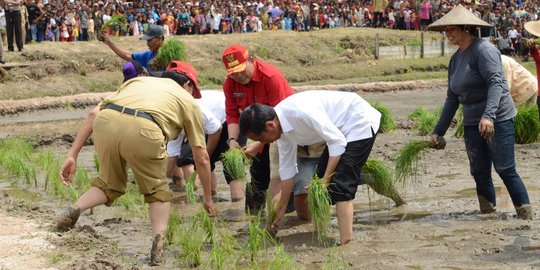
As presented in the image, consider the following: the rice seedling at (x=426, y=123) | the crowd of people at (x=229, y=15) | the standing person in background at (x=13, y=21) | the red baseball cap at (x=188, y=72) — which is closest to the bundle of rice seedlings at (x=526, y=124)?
the rice seedling at (x=426, y=123)

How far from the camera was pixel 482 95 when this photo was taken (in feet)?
24.8

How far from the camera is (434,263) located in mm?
6477

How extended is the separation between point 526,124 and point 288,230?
16.1 ft

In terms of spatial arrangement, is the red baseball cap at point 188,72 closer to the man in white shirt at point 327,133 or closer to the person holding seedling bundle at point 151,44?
the man in white shirt at point 327,133

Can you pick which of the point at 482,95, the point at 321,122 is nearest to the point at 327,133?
the point at 321,122

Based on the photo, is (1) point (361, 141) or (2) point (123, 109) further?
(1) point (361, 141)

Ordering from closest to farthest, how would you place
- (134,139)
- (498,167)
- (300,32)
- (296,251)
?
(134,139), (296,251), (498,167), (300,32)

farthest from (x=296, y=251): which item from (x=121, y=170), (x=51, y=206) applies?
(x=51, y=206)

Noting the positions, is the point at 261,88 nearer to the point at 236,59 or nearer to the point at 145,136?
the point at 236,59

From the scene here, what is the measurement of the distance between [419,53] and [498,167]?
2487cm

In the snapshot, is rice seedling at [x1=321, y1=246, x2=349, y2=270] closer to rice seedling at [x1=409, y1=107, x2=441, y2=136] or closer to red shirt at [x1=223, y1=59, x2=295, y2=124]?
red shirt at [x1=223, y1=59, x2=295, y2=124]

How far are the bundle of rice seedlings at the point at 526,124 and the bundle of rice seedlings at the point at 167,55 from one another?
4.11 metres

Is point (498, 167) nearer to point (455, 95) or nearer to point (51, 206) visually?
point (455, 95)

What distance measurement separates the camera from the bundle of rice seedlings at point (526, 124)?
11421 millimetres
